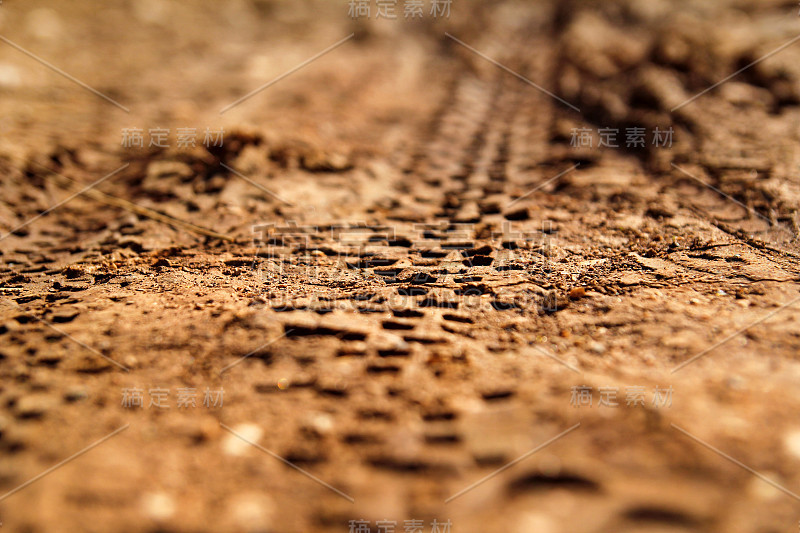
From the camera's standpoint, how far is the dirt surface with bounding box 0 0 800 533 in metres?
0.98

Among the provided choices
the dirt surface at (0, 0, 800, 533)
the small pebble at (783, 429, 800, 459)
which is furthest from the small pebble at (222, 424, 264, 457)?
the small pebble at (783, 429, 800, 459)

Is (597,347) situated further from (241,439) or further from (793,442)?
(241,439)

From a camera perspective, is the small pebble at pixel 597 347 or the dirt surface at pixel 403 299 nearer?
the dirt surface at pixel 403 299

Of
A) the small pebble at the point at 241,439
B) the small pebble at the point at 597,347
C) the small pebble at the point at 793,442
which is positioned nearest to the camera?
the small pebble at the point at 793,442

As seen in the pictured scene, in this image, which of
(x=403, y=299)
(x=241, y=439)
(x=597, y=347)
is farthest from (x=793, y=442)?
(x=241, y=439)

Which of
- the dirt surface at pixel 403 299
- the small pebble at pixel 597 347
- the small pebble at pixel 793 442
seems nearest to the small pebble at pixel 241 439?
the dirt surface at pixel 403 299

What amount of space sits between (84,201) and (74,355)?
1390 mm

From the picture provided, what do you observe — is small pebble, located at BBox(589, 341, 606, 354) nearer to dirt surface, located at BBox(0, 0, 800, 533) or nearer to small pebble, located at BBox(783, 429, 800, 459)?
dirt surface, located at BBox(0, 0, 800, 533)

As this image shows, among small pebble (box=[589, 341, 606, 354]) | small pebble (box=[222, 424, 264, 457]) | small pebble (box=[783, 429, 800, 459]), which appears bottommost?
small pebble (box=[222, 424, 264, 457])

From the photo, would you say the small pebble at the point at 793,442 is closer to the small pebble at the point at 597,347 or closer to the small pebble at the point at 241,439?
the small pebble at the point at 597,347

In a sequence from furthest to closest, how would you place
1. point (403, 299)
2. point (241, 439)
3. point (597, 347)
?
point (403, 299) < point (597, 347) < point (241, 439)

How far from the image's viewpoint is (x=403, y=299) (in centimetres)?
164

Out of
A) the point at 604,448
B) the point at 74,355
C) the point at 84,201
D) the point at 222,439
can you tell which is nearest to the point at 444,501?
the point at 604,448

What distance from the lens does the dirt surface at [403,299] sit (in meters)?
0.98
